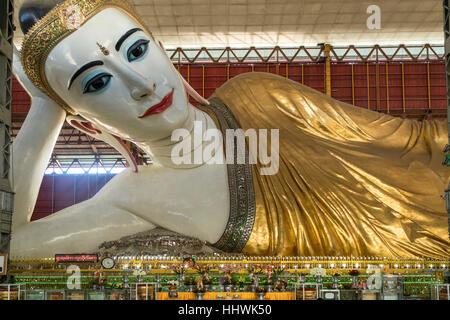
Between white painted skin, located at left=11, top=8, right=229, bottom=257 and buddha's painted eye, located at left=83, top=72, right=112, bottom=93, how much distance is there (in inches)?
1.8

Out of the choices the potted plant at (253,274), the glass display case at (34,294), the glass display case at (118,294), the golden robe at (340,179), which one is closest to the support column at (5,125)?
the glass display case at (34,294)

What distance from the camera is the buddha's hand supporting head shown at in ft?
16.9

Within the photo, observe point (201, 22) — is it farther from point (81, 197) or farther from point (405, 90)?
point (81, 197)

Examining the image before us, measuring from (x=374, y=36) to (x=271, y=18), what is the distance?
8.15 feet

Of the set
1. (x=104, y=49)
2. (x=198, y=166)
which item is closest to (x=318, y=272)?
(x=198, y=166)

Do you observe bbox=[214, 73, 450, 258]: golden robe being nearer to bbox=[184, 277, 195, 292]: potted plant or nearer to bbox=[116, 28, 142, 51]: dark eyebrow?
bbox=[184, 277, 195, 292]: potted plant

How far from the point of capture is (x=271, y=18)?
449 inches

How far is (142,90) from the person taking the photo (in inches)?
207

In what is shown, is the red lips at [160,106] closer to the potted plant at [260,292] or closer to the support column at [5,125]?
the support column at [5,125]

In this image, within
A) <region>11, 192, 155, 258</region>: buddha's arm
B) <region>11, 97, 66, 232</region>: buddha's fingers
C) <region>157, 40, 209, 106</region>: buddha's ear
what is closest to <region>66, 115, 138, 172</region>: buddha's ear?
<region>11, 97, 66, 232</region>: buddha's fingers

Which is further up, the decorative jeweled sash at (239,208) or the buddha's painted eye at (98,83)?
the buddha's painted eye at (98,83)

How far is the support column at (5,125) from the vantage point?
187 inches
